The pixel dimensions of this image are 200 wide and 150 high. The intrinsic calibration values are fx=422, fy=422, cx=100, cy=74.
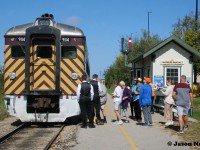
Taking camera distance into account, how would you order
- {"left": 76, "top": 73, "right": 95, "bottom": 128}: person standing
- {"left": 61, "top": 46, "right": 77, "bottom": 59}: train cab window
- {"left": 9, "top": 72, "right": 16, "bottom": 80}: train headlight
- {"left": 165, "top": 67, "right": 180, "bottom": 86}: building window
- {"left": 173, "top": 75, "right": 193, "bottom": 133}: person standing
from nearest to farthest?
{"left": 173, "top": 75, "right": 193, "bottom": 133}: person standing
{"left": 76, "top": 73, "right": 95, "bottom": 128}: person standing
{"left": 9, "top": 72, "right": 16, "bottom": 80}: train headlight
{"left": 61, "top": 46, "right": 77, "bottom": 59}: train cab window
{"left": 165, "top": 67, "right": 180, "bottom": 86}: building window

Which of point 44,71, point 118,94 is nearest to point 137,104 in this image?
point 118,94

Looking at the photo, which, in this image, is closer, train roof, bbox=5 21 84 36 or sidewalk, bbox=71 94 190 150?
sidewalk, bbox=71 94 190 150

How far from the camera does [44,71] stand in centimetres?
1487

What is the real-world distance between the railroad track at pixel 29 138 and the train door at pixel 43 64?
57.3 inches

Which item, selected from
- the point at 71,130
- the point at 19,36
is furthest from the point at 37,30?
the point at 71,130

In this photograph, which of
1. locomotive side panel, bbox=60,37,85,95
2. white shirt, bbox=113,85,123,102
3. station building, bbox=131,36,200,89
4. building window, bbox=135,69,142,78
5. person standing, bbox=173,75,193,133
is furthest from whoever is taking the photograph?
building window, bbox=135,69,142,78

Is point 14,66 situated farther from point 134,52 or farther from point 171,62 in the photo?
point 134,52

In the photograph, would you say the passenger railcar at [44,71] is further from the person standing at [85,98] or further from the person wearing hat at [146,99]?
the person wearing hat at [146,99]

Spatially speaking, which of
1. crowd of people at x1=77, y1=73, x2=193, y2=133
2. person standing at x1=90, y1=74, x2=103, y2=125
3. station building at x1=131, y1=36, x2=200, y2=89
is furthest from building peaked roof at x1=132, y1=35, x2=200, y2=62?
person standing at x1=90, y1=74, x2=103, y2=125

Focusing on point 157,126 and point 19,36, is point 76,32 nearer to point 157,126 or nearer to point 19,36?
point 19,36

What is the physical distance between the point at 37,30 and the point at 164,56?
11.5 meters

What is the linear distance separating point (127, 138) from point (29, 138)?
289 cm

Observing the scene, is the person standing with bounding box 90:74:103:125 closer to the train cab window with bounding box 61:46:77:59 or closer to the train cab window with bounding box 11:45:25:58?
the train cab window with bounding box 61:46:77:59

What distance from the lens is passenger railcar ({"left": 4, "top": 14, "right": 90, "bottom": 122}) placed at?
48.3 ft
